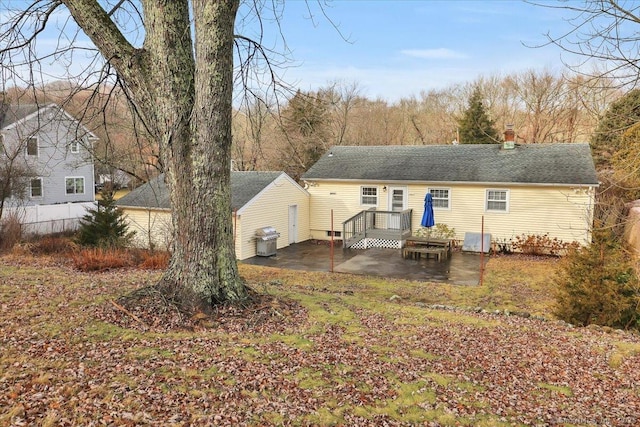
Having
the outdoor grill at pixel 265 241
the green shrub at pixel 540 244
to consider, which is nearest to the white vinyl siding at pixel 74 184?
the outdoor grill at pixel 265 241

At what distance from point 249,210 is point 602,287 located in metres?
12.6

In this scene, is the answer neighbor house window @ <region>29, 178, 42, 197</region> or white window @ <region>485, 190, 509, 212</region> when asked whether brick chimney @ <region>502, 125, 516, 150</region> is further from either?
neighbor house window @ <region>29, 178, 42, 197</region>

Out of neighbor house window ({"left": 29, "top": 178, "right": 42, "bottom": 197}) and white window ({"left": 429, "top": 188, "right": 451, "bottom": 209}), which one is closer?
white window ({"left": 429, "top": 188, "right": 451, "bottom": 209})

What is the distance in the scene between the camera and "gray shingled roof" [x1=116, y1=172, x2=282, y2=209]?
18.7 metres

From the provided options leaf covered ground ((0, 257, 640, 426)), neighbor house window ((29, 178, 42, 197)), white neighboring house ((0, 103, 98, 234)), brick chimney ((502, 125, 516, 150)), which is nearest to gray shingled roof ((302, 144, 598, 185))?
brick chimney ((502, 125, 516, 150))

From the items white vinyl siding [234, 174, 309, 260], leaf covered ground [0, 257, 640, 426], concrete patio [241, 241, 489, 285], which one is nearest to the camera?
leaf covered ground [0, 257, 640, 426]

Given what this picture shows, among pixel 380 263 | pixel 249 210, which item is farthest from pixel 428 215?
pixel 249 210

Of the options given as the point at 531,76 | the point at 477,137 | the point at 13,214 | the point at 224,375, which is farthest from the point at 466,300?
the point at 531,76

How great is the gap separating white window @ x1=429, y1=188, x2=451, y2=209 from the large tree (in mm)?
15339

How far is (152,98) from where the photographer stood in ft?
20.1

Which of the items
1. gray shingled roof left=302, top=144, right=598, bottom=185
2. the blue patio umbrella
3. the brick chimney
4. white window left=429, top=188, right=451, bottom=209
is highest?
the brick chimney

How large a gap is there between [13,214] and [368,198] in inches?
562

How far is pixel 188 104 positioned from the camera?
20.0 feet

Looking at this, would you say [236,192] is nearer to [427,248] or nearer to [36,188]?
[427,248]
